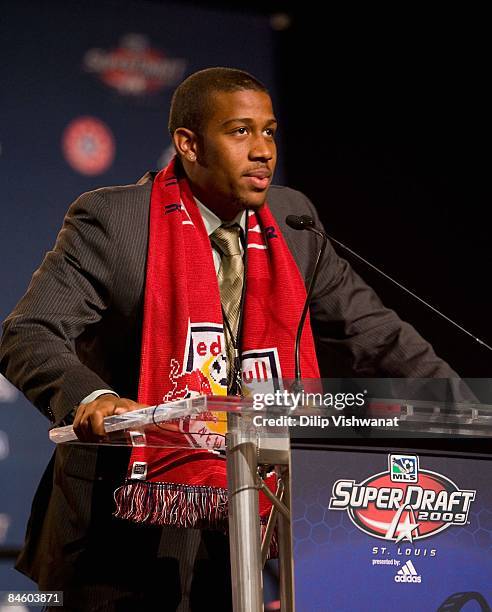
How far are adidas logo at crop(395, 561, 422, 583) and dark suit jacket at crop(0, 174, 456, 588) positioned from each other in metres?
0.67

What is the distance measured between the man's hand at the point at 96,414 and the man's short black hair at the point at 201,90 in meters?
1.00

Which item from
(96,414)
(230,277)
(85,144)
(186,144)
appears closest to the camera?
(96,414)

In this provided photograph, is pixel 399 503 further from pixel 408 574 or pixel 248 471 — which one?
pixel 248 471

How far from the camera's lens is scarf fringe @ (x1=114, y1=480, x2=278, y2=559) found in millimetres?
1634

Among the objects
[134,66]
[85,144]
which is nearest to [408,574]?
[85,144]

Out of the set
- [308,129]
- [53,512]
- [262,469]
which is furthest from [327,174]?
[262,469]

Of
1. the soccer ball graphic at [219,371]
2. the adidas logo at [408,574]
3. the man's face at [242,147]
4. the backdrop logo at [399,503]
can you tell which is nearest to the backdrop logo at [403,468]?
the backdrop logo at [399,503]

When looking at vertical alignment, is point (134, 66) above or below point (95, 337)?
above

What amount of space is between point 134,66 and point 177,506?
174 centimetres

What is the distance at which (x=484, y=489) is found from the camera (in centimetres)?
139

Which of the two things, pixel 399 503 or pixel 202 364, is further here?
pixel 202 364

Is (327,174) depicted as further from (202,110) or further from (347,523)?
(347,523)

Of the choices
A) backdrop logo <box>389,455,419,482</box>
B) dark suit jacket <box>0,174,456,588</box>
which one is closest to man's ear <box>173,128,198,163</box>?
dark suit jacket <box>0,174,456,588</box>

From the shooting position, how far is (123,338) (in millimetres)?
2135
